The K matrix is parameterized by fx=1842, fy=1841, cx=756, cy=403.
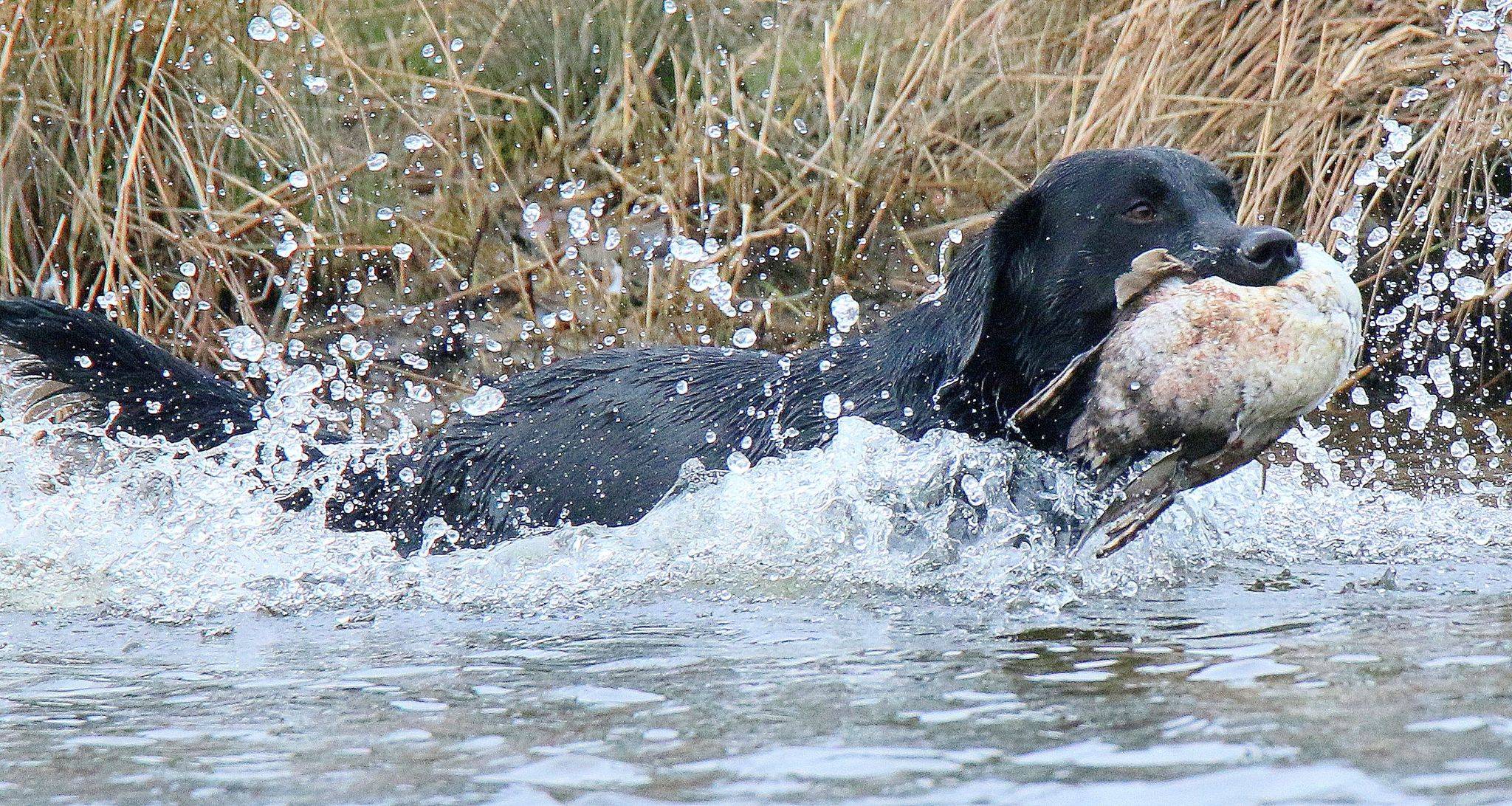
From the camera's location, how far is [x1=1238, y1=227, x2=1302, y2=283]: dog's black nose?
3318mm

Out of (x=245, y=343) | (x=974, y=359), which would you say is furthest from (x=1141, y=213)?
(x=245, y=343)

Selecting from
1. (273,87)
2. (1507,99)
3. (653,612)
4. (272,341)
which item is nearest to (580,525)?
(653,612)

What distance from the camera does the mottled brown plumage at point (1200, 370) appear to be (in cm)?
313

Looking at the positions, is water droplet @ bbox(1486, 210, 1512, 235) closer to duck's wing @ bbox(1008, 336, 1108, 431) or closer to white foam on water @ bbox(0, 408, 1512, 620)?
white foam on water @ bbox(0, 408, 1512, 620)

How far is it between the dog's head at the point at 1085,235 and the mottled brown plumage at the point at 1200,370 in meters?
0.21

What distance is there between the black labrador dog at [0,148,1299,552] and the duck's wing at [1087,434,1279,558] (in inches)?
13.0

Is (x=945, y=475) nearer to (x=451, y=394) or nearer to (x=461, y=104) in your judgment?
(x=451, y=394)

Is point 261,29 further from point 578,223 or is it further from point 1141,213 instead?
point 1141,213

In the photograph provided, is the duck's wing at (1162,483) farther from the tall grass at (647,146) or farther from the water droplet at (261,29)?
the water droplet at (261,29)

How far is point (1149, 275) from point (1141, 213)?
1.14 ft

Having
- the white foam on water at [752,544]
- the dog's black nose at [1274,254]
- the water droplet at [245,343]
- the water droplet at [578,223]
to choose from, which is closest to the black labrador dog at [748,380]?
the dog's black nose at [1274,254]

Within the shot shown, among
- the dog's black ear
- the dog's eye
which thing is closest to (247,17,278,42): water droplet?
the dog's black ear

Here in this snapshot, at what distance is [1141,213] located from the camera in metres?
3.75

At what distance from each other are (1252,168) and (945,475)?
2.51m
